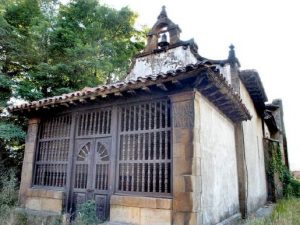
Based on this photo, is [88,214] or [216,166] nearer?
[88,214]

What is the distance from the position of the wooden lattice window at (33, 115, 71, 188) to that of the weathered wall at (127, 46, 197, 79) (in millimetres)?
3799

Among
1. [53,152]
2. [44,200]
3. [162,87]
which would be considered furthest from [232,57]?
[44,200]

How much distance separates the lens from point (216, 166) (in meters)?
6.60

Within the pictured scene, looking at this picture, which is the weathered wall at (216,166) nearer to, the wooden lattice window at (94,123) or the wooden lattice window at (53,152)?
the wooden lattice window at (94,123)

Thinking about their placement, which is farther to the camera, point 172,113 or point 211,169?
point 211,169

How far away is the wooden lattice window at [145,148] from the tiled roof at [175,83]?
0.61 m

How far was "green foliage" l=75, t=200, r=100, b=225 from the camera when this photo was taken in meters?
5.87

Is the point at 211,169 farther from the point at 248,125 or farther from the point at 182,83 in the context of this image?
the point at 248,125

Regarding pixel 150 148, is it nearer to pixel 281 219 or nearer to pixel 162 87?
pixel 162 87

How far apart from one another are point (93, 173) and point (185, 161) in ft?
8.96

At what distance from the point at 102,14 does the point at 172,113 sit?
1464cm

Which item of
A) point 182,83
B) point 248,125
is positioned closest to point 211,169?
point 182,83

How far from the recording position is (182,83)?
5.47 meters

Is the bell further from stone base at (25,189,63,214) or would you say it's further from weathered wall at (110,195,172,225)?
stone base at (25,189,63,214)
